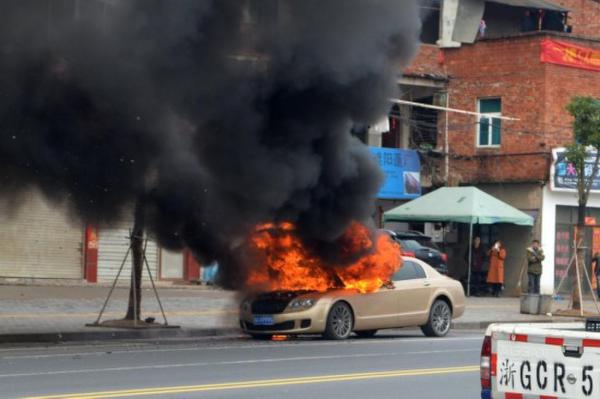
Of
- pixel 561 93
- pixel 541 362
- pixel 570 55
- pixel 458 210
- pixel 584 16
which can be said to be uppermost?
pixel 584 16

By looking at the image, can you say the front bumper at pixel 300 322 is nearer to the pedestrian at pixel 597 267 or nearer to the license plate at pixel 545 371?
the license plate at pixel 545 371

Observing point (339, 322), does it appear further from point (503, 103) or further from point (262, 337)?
point (503, 103)

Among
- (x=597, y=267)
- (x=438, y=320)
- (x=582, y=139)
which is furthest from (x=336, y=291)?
(x=597, y=267)

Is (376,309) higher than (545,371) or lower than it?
lower

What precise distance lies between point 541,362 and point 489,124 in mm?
30472

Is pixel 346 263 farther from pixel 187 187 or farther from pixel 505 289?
pixel 505 289

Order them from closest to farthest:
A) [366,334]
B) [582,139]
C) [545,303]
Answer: [366,334], [582,139], [545,303]

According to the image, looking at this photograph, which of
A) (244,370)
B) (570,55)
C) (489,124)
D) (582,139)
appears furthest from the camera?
(489,124)

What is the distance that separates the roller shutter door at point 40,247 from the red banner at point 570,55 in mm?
14915

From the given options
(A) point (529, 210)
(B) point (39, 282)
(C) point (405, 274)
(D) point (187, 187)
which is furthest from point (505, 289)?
(D) point (187, 187)

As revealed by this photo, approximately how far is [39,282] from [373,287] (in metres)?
12.1

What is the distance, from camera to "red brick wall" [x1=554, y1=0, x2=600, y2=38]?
41656 mm

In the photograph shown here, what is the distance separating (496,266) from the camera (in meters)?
36.1

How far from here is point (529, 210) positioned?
37.8 m
